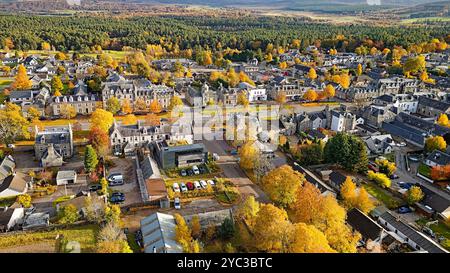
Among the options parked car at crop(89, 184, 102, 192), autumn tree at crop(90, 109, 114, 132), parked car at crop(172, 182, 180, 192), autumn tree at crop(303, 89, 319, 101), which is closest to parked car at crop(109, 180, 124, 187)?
parked car at crop(89, 184, 102, 192)

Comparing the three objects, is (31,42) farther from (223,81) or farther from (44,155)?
(44,155)

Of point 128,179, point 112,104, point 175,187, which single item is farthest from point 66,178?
point 112,104

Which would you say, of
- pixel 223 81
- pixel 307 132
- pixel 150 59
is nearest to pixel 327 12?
pixel 150 59

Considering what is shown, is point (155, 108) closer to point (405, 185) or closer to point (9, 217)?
point (9, 217)

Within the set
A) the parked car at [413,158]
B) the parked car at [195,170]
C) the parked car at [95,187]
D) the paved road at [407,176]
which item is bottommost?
the paved road at [407,176]

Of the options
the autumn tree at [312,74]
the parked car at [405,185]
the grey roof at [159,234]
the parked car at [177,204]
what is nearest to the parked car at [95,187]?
the parked car at [177,204]

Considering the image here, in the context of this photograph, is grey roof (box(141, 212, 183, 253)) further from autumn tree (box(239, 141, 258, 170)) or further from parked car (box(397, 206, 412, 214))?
parked car (box(397, 206, 412, 214))

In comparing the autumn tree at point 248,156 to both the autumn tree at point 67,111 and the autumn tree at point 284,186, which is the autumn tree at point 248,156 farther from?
the autumn tree at point 67,111
